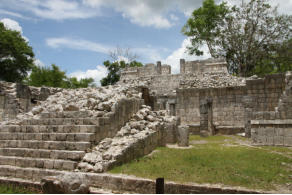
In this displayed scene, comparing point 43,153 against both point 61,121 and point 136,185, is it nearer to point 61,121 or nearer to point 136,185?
point 61,121

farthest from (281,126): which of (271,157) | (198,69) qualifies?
(198,69)

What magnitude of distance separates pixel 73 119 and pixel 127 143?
1.85 meters

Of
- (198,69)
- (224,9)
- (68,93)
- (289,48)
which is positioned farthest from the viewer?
(224,9)

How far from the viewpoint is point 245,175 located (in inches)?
214

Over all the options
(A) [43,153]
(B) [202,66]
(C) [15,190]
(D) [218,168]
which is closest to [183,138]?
(D) [218,168]

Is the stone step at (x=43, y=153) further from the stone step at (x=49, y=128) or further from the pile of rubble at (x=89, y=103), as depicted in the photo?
the pile of rubble at (x=89, y=103)

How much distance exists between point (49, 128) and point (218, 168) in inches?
196

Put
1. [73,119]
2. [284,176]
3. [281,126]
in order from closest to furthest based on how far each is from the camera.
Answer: [284,176], [73,119], [281,126]

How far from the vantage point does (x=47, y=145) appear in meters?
6.91

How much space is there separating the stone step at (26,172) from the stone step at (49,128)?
1.38 m

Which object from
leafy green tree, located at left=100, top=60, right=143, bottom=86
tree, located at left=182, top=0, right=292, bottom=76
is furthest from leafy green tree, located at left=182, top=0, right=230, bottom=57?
leafy green tree, located at left=100, top=60, right=143, bottom=86

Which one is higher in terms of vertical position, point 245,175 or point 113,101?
point 113,101

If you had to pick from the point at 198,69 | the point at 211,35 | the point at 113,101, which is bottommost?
the point at 113,101

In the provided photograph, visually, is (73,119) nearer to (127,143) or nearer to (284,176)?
(127,143)
